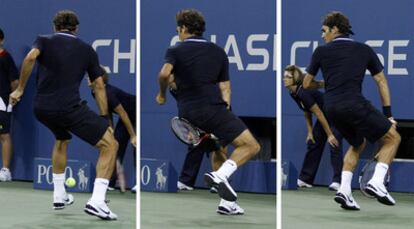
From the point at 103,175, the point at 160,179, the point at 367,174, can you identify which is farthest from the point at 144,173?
the point at 367,174

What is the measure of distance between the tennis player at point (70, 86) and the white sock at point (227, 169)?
53 centimetres

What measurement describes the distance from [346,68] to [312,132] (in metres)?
0.53

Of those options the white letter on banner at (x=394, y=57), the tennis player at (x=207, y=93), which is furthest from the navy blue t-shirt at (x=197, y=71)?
the white letter on banner at (x=394, y=57)

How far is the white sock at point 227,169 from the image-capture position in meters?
4.09

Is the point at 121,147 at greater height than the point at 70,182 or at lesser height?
greater

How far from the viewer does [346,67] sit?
174 inches

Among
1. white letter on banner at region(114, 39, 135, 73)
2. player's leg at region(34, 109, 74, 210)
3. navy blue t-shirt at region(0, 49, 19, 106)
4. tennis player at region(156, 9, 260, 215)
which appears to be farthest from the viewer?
navy blue t-shirt at region(0, 49, 19, 106)

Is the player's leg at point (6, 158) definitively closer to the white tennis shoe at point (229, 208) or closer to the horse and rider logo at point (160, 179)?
the horse and rider logo at point (160, 179)

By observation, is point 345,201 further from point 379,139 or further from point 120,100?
point 120,100

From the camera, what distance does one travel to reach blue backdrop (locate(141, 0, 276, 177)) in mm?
4152

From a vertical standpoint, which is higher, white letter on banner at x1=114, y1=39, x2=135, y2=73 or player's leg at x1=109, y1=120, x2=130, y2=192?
white letter on banner at x1=114, y1=39, x2=135, y2=73

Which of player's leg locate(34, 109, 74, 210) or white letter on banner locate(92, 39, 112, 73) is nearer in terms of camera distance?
white letter on banner locate(92, 39, 112, 73)

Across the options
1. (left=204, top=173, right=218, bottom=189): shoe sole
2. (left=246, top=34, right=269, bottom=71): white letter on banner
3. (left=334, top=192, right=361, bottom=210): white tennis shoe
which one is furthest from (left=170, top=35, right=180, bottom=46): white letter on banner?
(left=334, top=192, right=361, bottom=210): white tennis shoe

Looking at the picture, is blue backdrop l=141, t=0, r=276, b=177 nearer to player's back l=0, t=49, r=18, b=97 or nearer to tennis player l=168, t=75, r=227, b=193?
tennis player l=168, t=75, r=227, b=193
